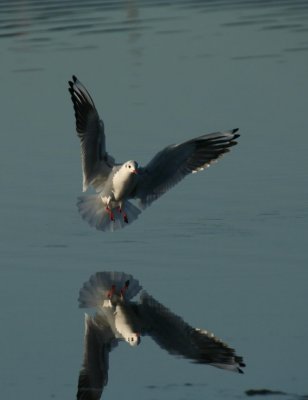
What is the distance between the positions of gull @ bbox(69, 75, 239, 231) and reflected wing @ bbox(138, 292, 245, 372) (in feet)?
7.72

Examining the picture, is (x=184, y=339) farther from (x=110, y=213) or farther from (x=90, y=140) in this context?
(x=90, y=140)

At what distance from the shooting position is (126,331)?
7902 millimetres

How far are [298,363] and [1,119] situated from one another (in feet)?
27.9

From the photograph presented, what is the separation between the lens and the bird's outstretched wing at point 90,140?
1062 centimetres

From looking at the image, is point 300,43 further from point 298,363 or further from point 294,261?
point 298,363

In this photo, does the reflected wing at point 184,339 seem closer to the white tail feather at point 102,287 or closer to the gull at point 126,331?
the gull at point 126,331

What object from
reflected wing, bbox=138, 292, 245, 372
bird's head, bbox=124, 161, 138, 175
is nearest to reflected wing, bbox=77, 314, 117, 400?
reflected wing, bbox=138, 292, 245, 372

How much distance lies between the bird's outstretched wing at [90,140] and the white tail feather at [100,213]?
165 millimetres

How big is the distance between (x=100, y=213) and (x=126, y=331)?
270 cm

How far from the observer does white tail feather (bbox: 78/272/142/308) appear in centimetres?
853

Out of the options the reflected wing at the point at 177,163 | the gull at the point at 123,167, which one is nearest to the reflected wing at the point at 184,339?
the gull at the point at 123,167

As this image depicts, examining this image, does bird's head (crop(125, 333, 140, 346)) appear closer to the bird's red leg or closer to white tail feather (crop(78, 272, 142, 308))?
white tail feather (crop(78, 272, 142, 308))

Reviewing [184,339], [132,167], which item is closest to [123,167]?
[132,167]

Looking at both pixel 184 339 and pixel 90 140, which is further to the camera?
pixel 90 140
